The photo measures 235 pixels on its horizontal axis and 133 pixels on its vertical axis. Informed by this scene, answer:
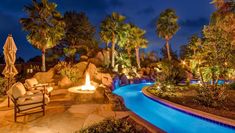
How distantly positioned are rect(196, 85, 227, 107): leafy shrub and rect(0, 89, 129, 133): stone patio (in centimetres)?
502

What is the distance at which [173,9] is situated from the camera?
98.3ft

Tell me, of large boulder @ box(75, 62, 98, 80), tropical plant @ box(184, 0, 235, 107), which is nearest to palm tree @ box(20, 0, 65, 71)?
large boulder @ box(75, 62, 98, 80)

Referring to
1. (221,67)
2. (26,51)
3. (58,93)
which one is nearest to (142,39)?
(221,67)

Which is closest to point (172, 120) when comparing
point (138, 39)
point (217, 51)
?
point (217, 51)

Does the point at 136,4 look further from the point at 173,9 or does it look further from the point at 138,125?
the point at 138,125

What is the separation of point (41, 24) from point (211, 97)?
1558 centimetres

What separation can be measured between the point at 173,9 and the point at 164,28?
3.37m

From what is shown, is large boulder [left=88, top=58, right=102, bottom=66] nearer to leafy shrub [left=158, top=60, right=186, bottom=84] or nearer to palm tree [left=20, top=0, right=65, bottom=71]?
palm tree [left=20, top=0, right=65, bottom=71]

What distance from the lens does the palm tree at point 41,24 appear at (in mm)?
17625

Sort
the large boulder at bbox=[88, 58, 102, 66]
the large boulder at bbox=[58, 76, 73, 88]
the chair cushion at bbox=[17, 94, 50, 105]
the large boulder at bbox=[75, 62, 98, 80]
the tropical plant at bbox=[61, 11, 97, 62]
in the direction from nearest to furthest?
the chair cushion at bbox=[17, 94, 50, 105], the large boulder at bbox=[58, 76, 73, 88], the large boulder at bbox=[75, 62, 98, 80], the large boulder at bbox=[88, 58, 102, 66], the tropical plant at bbox=[61, 11, 97, 62]

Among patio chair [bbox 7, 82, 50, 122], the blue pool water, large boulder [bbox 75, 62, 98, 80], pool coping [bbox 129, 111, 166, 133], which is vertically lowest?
the blue pool water

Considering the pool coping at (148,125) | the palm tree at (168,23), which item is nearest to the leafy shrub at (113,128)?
the pool coping at (148,125)

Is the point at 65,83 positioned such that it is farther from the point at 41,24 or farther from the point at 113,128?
the point at 113,128

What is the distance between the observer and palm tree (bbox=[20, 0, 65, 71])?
17625mm
